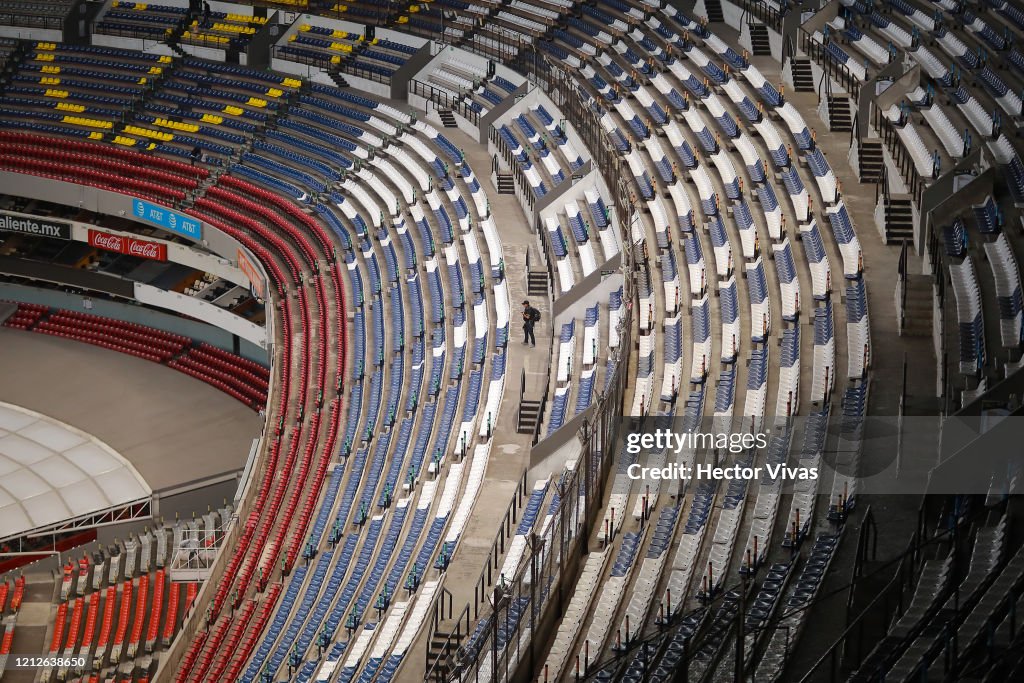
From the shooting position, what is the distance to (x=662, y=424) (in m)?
20.4

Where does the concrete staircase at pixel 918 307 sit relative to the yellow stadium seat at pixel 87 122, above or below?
below

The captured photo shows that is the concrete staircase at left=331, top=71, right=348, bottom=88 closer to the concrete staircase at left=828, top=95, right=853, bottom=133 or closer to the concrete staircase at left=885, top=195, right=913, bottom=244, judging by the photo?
the concrete staircase at left=828, top=95, right=853, bottom=133

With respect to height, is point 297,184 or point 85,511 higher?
point 297,184

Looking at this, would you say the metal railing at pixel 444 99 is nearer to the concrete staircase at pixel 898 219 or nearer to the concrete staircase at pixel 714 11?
the concrete staircase at pixel 714 11

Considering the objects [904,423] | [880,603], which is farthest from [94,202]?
[880,603]

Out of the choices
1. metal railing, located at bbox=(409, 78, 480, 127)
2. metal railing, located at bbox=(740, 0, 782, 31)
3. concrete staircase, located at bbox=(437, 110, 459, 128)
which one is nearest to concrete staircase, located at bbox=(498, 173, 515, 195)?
metal railing, located at bbox=(409, 78, 480, 127)

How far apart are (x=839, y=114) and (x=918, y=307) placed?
23.9ft

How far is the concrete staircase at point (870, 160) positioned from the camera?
26.4 meters

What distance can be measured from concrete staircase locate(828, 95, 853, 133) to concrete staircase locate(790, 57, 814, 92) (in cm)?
129

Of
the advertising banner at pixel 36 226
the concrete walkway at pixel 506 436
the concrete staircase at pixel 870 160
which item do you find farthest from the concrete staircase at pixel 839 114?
the advertising banner at pixel 36 226

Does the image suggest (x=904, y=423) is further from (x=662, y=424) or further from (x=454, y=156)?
(x=454, y=156)

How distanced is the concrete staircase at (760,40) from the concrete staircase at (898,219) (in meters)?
7.61

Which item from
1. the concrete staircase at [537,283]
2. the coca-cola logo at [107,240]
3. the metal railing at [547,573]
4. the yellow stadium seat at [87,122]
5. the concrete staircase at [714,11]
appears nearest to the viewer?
the metal railing at [547,573]

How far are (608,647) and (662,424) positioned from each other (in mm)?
4428
